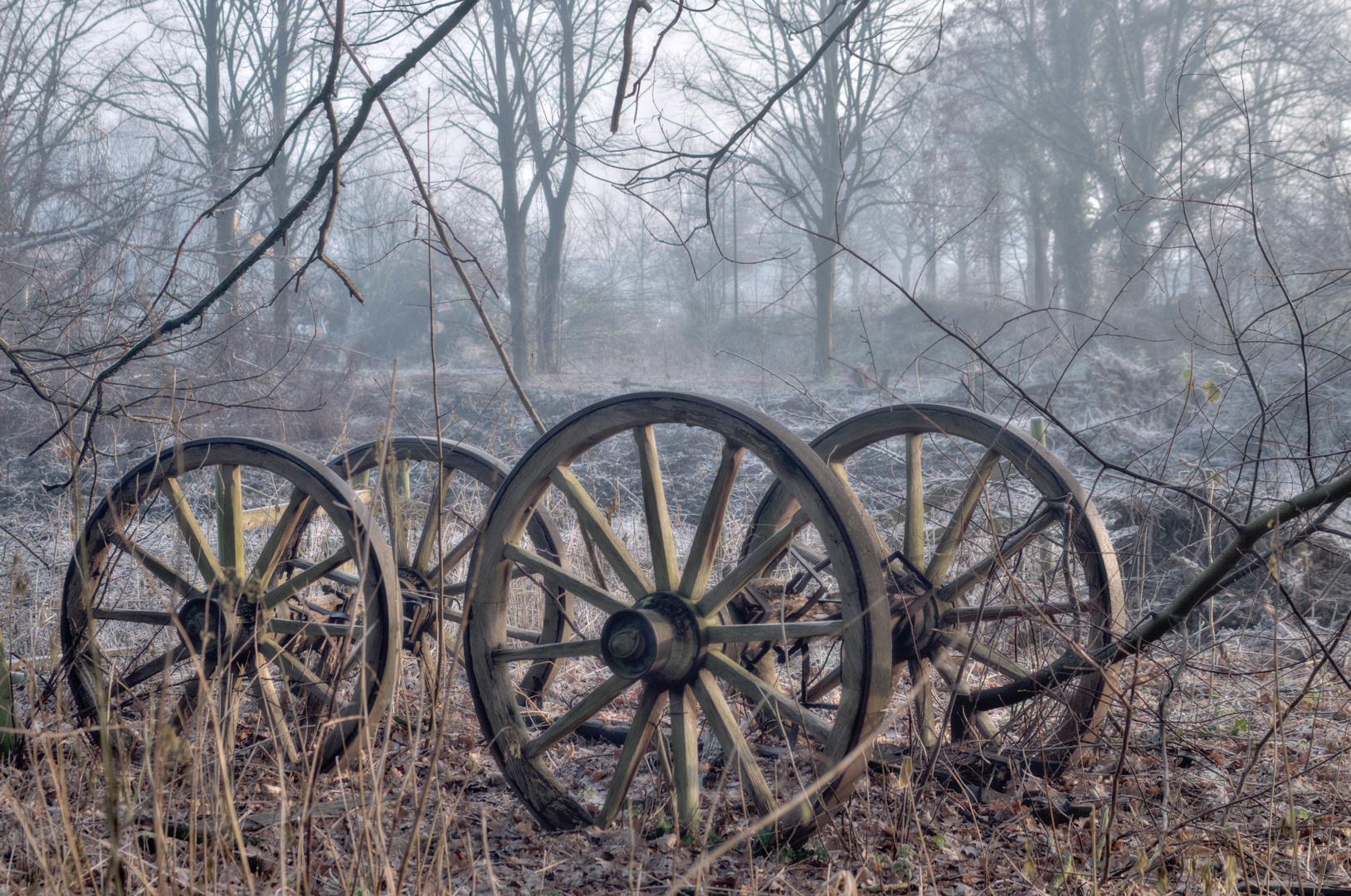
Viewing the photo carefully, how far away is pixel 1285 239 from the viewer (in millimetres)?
15406

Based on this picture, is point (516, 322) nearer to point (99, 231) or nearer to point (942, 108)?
point (99, 231)

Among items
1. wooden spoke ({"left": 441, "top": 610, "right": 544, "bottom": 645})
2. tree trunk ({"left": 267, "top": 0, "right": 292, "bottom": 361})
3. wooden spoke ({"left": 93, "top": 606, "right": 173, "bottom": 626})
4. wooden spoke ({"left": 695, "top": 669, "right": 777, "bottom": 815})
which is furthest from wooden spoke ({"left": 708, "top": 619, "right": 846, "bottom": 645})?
tree trunk ({"left": 267, "top": 0, "right": 292, "bottom": 361})

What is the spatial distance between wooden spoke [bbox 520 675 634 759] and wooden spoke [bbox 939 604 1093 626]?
3.69 feet

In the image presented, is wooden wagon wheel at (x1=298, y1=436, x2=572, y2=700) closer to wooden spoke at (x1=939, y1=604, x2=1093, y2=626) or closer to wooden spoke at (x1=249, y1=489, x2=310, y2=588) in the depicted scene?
wooden spoke at (x1=249, y1=489, x2=310, y2=588)

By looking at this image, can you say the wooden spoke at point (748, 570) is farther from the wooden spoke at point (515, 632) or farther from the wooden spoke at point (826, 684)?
the wooden spoke at point (515, 632)

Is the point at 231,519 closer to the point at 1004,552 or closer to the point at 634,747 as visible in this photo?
the point at 634,747

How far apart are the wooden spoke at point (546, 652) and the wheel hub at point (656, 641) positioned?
17 centimetres

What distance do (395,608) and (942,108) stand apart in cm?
2163

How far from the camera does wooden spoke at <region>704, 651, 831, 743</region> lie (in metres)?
2.40

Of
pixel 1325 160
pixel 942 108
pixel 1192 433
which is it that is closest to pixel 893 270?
pixel 942 108

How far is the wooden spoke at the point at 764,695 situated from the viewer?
240 centimetres

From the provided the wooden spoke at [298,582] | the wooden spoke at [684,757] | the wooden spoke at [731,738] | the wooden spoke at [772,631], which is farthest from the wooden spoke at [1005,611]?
the wooden spoke at [298,582]

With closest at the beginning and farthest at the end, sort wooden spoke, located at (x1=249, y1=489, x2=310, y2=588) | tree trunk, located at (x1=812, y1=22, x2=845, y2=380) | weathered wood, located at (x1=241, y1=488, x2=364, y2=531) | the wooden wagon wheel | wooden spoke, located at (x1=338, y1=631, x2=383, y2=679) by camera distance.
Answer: wooden spoke, located at (x1=338, y1=631, x2=383, y2=679) → wooden spoke, located at (x1=249, y1=489, x2=310, y2=588) → the wooden wagon wheel → weathered wood, located at (x1=241, y1=488, x2=364, y2=531) → tree trunk, located at (x1=812, y1=22, x2=845, y2=380)

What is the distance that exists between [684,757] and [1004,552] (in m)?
1.23
